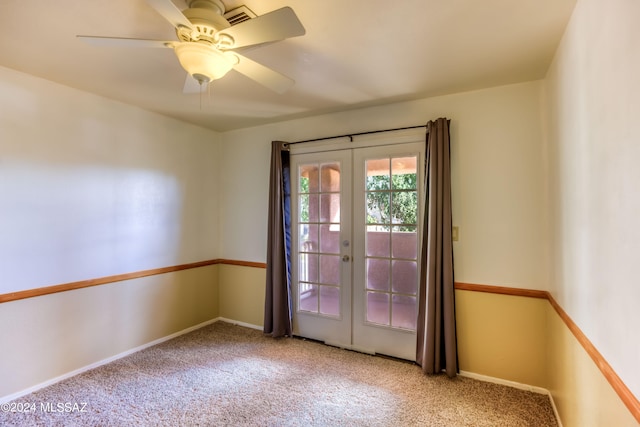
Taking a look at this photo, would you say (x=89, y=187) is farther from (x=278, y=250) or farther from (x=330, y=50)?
(x=330, y=50)

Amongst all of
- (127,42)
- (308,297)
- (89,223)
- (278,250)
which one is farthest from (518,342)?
(89,223)

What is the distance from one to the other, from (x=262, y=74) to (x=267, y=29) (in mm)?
456

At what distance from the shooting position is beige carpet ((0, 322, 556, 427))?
202 centimetres

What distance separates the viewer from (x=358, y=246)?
9.95ft

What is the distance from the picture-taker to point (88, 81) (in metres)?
2.45

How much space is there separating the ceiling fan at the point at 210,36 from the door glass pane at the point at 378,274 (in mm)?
2056

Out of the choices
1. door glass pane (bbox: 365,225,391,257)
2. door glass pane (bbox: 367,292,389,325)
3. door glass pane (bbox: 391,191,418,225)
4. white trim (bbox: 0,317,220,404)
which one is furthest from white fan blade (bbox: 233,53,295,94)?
white trim (bbox: 0,317,220,404)

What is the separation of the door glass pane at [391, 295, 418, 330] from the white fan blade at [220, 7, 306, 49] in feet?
7.60

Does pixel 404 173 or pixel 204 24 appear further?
pixel 404 173

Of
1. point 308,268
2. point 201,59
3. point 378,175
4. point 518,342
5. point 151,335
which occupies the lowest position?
point 151,335

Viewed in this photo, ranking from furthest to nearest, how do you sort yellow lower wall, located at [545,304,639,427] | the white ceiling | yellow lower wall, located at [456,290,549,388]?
yellow lower wall, located at [456,290,549,388] → the white ceiling → yellow lower wall, located at [545,304,639,427]

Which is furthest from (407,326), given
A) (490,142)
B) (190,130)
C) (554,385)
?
(190,130)

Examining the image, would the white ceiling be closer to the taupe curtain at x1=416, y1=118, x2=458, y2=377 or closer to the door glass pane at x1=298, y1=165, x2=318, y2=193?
the taupe curtain at x1=416, y1=118, x2=458, y2=377

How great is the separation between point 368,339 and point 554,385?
1.42 meters
